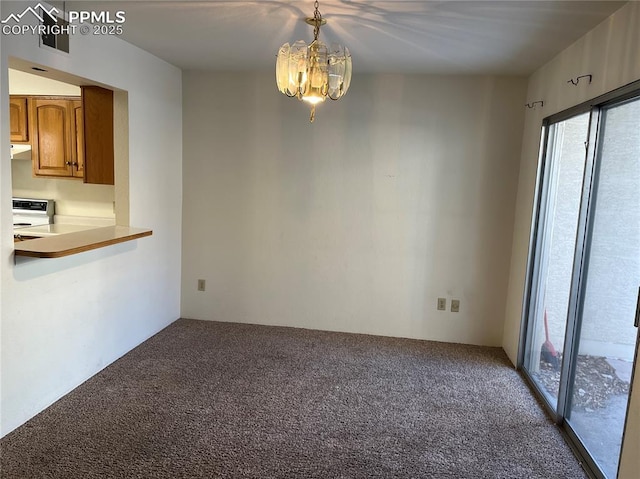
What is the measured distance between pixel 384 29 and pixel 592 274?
1.90 metres

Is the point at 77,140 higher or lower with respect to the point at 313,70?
lower

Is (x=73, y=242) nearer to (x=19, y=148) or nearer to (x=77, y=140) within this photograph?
(x=77, y=140)

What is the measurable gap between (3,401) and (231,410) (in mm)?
1239

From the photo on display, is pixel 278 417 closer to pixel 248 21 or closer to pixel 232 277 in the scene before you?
pixel 232 277

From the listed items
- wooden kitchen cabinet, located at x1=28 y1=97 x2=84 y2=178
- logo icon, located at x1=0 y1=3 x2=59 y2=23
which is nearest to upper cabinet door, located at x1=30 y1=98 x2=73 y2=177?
wooden kitchen cabinet, located at x1=28 y1=97 x2=84 y2=178

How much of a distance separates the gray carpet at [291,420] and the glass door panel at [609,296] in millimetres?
249

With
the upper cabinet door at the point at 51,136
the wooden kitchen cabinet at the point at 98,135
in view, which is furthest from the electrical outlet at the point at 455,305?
the upper cabinet door at the point at 51,136

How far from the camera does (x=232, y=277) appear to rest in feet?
14.7

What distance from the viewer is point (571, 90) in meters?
2.89

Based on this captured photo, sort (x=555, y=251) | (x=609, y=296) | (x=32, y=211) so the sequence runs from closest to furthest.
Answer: (x=609, y=296), (x=555, y=251), (x=32, y=211)

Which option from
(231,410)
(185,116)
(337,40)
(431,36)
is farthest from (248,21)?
(231,410)

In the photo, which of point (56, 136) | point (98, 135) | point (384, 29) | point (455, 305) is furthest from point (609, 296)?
point (56, 136)

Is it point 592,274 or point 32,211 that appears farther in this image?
point 32,211

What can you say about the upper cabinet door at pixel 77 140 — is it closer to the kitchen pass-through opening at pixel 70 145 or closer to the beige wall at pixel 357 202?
the kitchen pass-through opening at pixel 70 145
